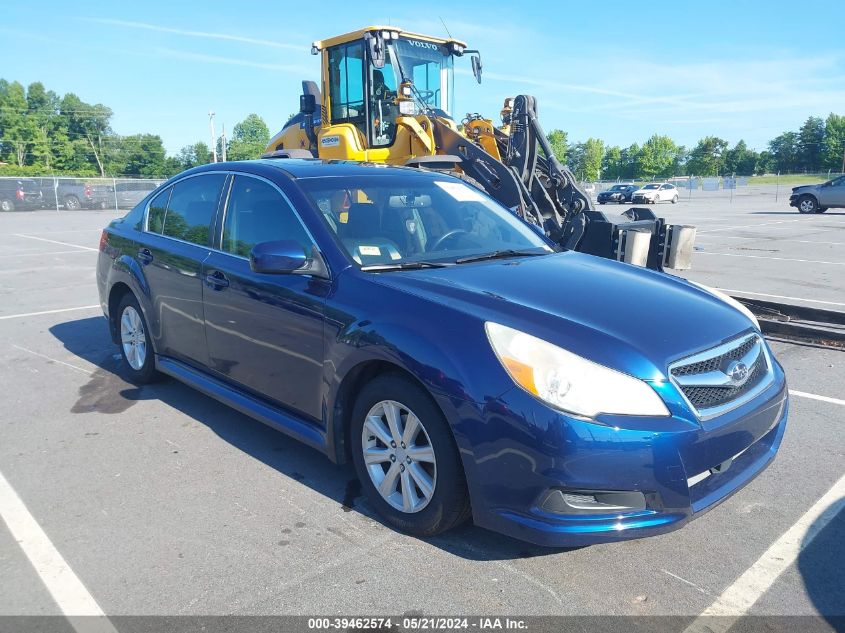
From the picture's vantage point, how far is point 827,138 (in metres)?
114

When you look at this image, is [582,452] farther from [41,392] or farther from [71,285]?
[71,285]

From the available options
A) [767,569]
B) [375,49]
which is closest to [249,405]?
[767,569]

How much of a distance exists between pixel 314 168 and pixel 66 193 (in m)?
37.2

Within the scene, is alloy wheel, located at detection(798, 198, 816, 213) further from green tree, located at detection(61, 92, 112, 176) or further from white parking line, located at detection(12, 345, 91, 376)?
green tree, located at detection(61, 92, 112, 176)

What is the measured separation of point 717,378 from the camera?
9.62ft

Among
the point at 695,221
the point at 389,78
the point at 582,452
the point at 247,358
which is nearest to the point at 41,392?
the point at 247,358

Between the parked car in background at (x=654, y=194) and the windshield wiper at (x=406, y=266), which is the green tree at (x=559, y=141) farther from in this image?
the windshield wiper at (x=406, y=266)

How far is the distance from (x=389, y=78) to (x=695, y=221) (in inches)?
680

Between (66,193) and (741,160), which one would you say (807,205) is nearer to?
(66,193)

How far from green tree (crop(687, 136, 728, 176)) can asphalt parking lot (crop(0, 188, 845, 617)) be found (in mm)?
125436

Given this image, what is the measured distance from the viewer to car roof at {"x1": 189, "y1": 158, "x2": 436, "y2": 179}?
13.7 ft

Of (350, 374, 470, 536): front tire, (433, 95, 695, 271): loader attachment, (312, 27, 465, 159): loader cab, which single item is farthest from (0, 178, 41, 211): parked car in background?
(350, 374, 470, 536): front tire

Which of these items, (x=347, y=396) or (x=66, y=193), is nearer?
(x=347, y=396)

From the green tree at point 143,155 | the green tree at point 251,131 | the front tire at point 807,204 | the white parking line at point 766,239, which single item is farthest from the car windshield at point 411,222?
the green tree at point 251,131
